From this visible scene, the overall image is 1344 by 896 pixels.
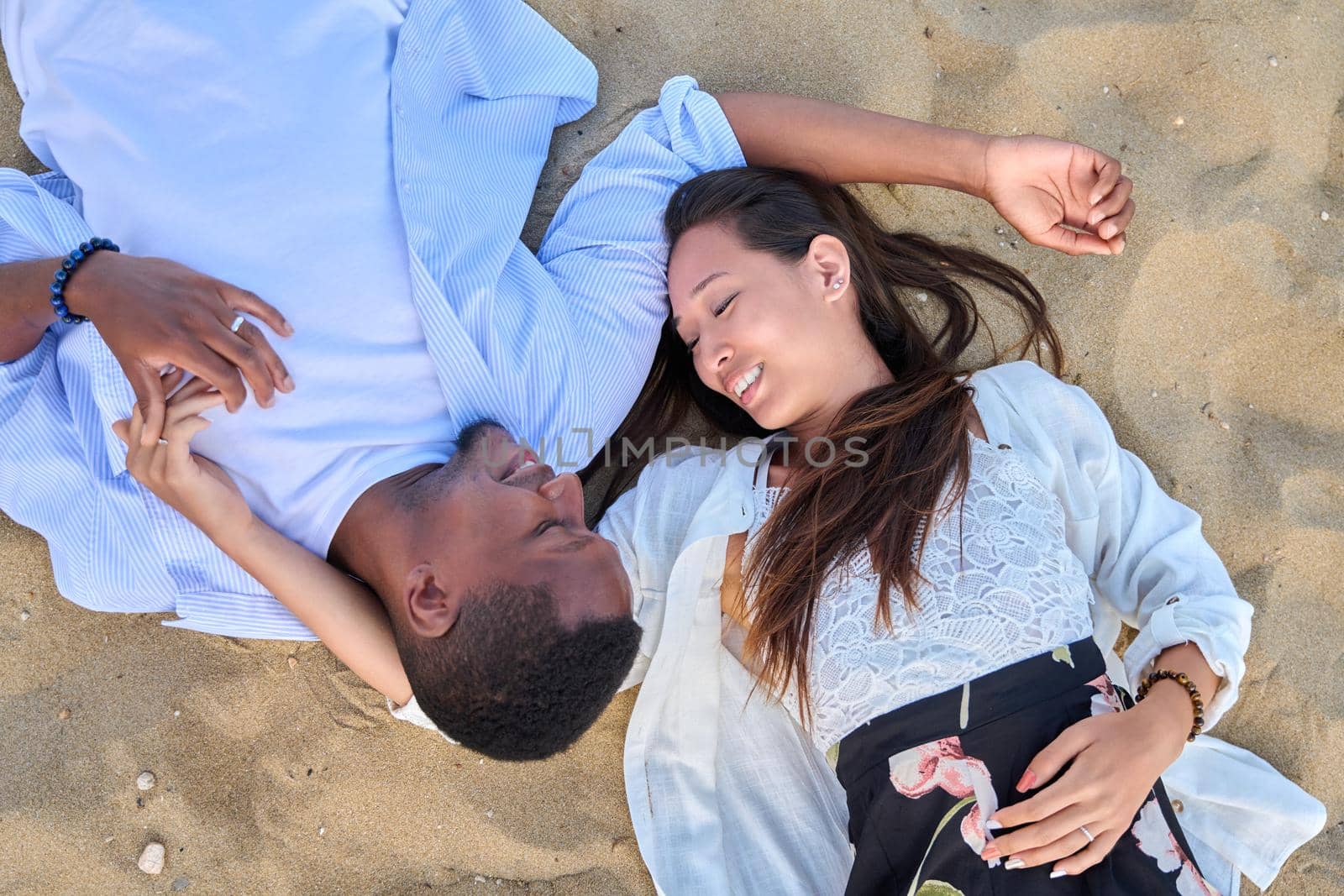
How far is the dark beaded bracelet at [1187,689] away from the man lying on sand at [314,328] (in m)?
1.21

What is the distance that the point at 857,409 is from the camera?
257 cm

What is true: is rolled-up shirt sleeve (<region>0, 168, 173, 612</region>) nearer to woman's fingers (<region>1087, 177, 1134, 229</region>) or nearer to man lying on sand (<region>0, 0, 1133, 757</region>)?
man lying on sand (<region>0, 0, 1133, 757</region>)

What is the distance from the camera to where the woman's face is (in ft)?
8.18

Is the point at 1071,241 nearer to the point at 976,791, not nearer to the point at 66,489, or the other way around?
the point at 976,791

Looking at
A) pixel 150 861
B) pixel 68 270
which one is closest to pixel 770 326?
pixel 68 270

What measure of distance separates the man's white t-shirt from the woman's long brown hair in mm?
805

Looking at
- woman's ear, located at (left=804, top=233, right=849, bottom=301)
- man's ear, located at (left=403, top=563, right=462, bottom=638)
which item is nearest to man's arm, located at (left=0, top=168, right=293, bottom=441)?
man's ear, located at (left=403, top=563, right=462, bottom=638)

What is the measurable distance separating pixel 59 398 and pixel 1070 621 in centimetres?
254

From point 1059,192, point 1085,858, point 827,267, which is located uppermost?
point 1059,192

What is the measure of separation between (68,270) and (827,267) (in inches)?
70.0

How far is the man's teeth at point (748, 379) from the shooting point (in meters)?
2.51

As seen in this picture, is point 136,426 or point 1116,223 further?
point 1116,223

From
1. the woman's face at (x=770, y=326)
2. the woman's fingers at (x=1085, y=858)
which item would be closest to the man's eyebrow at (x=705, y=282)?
the woman's face at (x=770, y=326)

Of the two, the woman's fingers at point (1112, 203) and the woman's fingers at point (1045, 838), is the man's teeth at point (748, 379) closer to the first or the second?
the woman's fingers at point (1112, 203)
